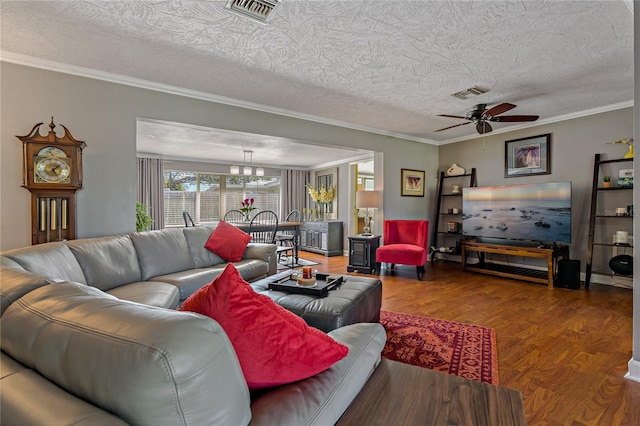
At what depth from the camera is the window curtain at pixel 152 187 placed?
7035 millimetres

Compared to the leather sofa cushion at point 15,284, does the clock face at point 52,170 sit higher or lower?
higher

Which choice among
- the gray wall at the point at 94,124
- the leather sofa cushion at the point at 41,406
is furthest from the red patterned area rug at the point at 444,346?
the gray wall at the point at 94,124

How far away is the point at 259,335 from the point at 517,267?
18.1 feet

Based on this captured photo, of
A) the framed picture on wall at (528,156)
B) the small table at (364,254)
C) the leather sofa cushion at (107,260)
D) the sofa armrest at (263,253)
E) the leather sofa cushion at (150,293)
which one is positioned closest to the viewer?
the leather sofa cushion at (150,293)

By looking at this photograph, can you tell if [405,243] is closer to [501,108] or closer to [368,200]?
[368,200]

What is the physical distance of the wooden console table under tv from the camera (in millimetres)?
4367

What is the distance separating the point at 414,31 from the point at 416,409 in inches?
95.9

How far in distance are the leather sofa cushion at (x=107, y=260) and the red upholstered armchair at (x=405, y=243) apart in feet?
11.0

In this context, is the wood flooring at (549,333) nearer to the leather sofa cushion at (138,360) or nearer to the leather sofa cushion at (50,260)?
the leather sofa cushion at (138,360)

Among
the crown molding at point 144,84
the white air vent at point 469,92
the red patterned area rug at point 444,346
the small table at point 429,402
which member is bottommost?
the red patterned area rug at point 444,346

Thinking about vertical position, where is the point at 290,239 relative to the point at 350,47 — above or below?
below

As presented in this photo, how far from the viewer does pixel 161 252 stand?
10.5 ft

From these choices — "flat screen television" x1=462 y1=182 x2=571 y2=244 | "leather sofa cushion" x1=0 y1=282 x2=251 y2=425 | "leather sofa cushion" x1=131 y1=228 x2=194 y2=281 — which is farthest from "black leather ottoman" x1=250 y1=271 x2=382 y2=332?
"flat screen television" x1=462 y1=182 x2=571 y2=244

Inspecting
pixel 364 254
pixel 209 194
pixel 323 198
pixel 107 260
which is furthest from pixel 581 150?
pixel 209 194
